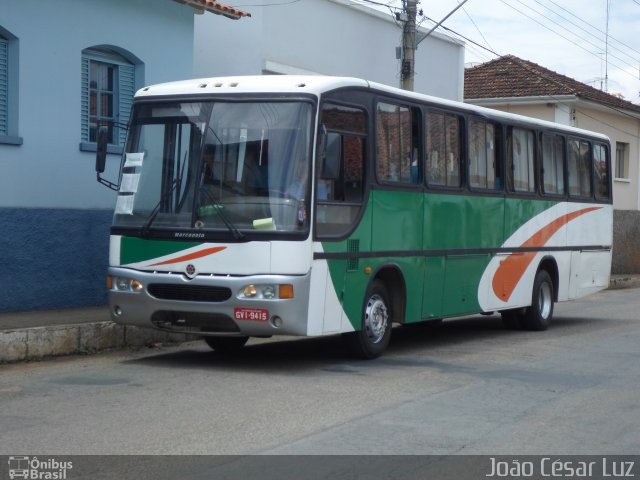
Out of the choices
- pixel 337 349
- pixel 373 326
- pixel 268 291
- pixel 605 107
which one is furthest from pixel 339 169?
pixel 605 107

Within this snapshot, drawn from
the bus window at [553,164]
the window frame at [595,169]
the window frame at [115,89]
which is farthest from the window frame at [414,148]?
the window frame at [595,169]

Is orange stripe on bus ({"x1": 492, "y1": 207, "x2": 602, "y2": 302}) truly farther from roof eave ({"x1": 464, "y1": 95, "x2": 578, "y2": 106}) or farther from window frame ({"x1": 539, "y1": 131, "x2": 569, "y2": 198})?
roof eave ({"x1": 464, "y1": 95, "x2": 578, "y2": 106})

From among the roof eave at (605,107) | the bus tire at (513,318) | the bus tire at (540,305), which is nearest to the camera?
the bus tire at (540,305)

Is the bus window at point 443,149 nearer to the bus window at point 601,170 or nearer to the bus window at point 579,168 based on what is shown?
the bus window at point 579,168

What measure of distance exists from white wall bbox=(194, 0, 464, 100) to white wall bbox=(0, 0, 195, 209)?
3.08m

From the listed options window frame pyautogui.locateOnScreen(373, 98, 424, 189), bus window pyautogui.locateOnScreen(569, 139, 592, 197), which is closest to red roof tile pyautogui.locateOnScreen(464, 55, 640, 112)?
bus window pyautogui.locateOnScreen(569, 139, 592, 197)

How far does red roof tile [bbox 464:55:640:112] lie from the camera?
32875mm

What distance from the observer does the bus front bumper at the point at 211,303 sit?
1036 centimetres

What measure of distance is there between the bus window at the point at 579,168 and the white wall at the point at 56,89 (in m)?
6.81

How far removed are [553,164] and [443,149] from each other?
147 inches

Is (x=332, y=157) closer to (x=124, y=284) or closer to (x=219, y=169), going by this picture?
(x=219, y=169)

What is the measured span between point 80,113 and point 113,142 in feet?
2.67

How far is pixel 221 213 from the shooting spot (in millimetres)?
10625
